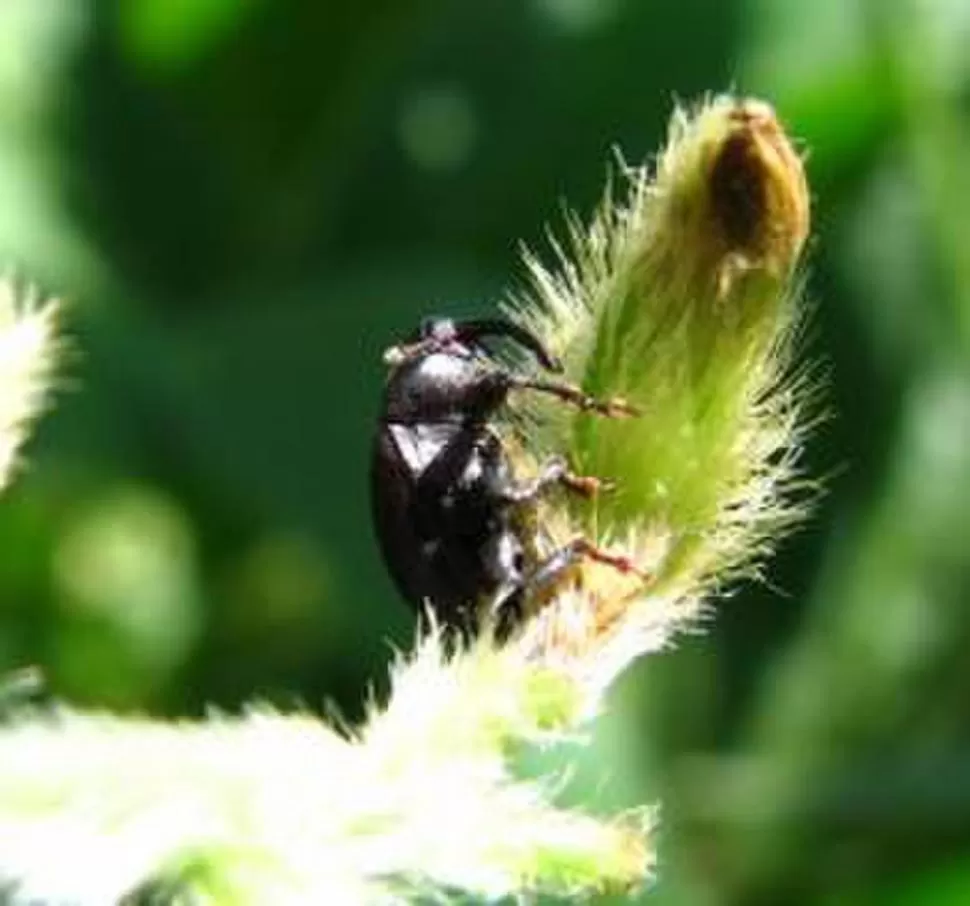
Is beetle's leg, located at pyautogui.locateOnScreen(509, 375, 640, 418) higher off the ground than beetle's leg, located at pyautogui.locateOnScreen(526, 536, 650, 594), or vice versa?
beetle's leg, located at pyautogui.locateOnScreen(509, 375, 640, 418)

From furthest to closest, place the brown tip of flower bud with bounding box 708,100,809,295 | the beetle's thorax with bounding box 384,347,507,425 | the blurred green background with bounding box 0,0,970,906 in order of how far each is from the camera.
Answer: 1. the blurred green background with bounding box 0,0,970,906
2. the beetle's thorax with bounding box 384,347,507,425
3. the brown tip of flower bud with bounding box 708,100,809,295

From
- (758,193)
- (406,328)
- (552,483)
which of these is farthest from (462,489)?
(406,328)

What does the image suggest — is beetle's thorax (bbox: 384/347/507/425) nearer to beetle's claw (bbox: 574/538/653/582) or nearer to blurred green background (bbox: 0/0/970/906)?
beetle's claw (bbox: 574/538/653/582)

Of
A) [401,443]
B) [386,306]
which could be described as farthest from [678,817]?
[401,443]

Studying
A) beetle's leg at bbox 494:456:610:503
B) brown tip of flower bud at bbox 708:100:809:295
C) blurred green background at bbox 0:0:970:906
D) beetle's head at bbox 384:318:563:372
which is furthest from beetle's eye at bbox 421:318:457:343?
blurred green background at bbox 0:0:970:906

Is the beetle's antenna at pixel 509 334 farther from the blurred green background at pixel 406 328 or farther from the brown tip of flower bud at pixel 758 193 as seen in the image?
the blurred green background at pixel 406 328

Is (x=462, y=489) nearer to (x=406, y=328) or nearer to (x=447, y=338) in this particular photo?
(x=447, y=338)
